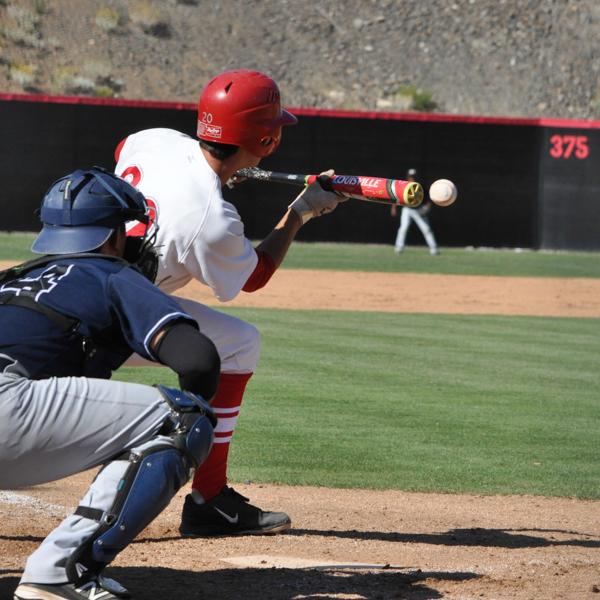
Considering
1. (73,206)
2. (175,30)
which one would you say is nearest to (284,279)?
(73,206)

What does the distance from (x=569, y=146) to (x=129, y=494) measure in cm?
2268

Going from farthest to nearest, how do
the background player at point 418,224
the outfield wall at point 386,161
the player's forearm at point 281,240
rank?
the background player at point 418,224 < the outfield wall at point 386,161 < the player's forearm at point 281,240

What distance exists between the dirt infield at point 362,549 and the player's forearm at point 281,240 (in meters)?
1.19

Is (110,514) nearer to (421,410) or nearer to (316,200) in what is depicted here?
(316,200)

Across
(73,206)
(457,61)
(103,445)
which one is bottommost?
(103,445)

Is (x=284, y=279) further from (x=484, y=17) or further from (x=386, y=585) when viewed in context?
(x=484, y=17)

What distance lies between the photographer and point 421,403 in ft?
27.6

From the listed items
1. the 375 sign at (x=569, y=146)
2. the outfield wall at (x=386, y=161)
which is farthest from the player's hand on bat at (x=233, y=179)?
the 375 sign at (x=569, y=146)

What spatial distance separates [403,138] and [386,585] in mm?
20713

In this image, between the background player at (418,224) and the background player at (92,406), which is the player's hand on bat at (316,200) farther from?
the background player at (418,224)

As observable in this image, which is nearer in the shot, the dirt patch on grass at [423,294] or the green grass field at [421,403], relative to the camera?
the green grass field at [421,403]

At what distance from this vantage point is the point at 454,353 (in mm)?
11172

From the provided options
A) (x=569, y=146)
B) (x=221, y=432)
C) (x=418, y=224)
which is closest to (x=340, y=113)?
(x=418, y=224)

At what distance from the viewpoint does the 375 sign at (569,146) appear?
2453cm
